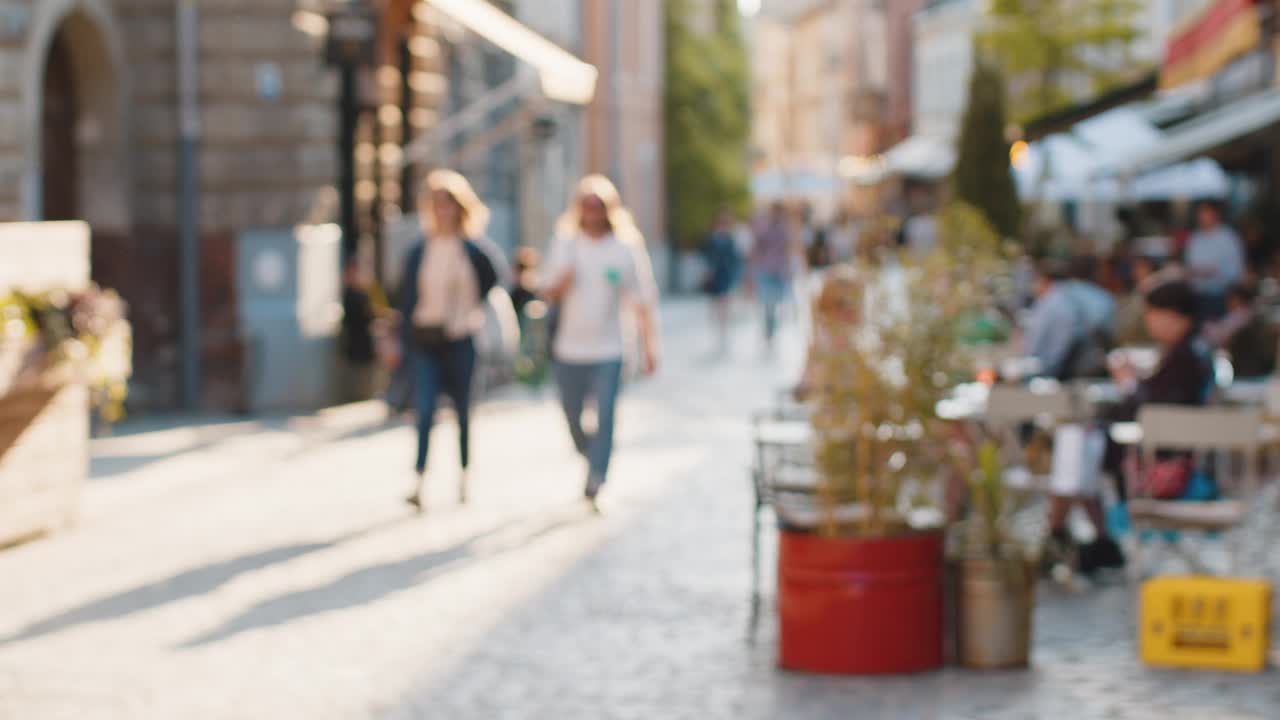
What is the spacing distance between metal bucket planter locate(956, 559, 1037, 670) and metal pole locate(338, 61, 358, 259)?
523 inches

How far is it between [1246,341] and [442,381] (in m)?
5.60

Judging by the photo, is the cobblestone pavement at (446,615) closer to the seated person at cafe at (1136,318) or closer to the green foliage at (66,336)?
the green foliage at (66,336)

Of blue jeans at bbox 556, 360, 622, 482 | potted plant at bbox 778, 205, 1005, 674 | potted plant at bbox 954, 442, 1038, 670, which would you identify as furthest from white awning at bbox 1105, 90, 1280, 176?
potted plant at bbox 954, 442, 1038, 670

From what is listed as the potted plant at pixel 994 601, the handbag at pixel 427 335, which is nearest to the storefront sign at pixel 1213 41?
the handbag at pixel 427 335

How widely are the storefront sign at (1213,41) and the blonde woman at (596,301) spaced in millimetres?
3521

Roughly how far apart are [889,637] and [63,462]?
5.38m

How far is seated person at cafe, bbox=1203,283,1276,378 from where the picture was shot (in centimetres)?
1616

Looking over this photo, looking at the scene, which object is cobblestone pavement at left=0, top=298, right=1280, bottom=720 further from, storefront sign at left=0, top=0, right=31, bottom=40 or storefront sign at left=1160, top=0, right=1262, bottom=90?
storefront sign at left=0, top=0, right=31, bottom=40

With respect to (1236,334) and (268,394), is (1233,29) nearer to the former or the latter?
(1236,334)

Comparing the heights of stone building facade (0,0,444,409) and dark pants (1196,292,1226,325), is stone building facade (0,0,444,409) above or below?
above

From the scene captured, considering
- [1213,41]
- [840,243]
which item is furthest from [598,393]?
[840,243]

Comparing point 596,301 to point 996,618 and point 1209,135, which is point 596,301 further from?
point 1209,135

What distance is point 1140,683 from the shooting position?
8602 millimetres

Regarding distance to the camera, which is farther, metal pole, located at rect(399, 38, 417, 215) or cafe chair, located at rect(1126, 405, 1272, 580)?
metal pole, located at rect(399, 38, 417, 215)
